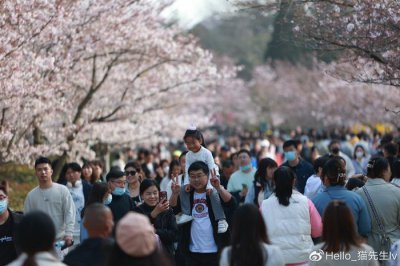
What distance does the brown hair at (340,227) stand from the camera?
6.40m

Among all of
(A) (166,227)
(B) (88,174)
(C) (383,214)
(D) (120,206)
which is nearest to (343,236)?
(C) (383,214)

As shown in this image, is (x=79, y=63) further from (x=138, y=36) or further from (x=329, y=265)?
(x=329, y=265)

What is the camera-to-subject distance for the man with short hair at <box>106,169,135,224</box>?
925 cm

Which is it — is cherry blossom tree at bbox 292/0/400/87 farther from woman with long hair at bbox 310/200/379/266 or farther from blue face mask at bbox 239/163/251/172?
woman with long hair at bbox 310/200/379/266

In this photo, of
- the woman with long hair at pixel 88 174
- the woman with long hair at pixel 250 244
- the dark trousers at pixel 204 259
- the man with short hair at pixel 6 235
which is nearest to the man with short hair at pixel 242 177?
the woman with long hair at pixel 88 174

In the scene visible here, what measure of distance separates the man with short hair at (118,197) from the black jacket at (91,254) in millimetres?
2786

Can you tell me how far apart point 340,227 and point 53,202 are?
420 cm

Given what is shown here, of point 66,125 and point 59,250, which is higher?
point 66,125

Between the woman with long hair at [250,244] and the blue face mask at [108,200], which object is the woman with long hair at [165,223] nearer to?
the blue face mask at [108,200]

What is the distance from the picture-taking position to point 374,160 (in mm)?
8766

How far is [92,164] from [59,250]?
454cm

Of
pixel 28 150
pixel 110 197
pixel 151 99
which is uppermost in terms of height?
pixel 151 99

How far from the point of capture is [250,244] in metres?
6.13

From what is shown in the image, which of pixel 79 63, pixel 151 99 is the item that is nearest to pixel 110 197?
pixel 79 63
